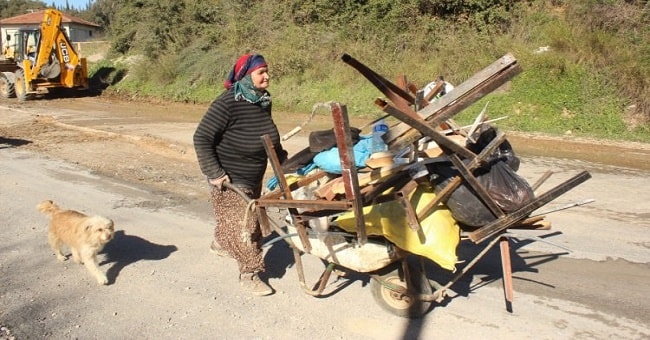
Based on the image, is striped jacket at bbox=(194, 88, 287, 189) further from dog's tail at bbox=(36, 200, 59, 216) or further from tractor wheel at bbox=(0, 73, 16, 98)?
tractor wheel at bbox=(0, 73, 16, 98)

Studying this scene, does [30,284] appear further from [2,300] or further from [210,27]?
[210,27]

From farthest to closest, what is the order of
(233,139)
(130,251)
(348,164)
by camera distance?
(130,251) → (233,139) → (348,164)

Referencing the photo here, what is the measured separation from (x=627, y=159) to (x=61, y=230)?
9634 millimetres

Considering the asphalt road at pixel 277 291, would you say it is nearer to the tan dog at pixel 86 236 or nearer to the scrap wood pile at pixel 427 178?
the tan dog at pixel 86 236

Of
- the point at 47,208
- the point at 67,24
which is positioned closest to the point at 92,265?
the point at 47,208

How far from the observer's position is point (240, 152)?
4.08 m

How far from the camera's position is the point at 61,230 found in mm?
4570

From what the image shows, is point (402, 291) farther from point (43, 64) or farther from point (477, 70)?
point (43, 64)

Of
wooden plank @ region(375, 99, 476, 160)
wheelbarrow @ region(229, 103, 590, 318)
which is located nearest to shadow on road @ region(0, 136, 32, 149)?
wheelbarrow @ region(229, 103, 590, 318)

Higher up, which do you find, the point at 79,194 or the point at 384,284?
the point at 384,284

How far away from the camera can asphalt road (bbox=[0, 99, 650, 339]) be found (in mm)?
3635

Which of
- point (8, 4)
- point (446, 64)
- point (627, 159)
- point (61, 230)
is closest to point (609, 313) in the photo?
point (61, 230)

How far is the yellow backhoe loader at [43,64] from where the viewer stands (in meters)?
20.0

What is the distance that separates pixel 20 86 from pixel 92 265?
19.5 m
